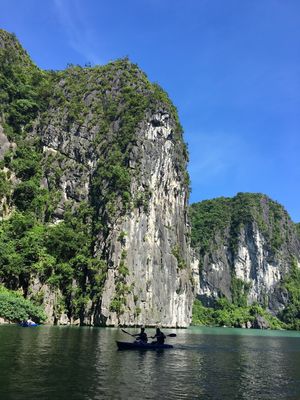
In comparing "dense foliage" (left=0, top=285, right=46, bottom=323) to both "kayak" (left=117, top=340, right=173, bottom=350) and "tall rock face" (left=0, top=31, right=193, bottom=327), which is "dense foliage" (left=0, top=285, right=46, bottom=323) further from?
"kayak" (left=117, top=340, right=173, bottom=350)

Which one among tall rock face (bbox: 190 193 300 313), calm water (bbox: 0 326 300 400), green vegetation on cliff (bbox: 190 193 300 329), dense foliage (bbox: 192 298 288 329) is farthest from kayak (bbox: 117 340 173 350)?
tall rock face (bbox: 190 193 300 313)

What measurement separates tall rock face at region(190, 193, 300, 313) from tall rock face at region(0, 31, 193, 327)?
66491 mm

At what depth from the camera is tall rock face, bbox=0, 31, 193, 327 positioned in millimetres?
69812

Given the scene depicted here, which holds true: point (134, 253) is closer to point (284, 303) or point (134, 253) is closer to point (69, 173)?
point (69, 173)

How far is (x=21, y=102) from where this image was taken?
86.1 meters

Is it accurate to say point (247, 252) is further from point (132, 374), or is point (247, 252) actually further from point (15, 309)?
point (132, 374)

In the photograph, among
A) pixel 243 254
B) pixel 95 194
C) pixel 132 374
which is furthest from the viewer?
pixel 243 254

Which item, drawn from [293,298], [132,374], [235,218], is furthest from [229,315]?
[132,374]

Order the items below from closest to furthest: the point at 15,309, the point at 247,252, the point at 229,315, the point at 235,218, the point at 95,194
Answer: the point at 15,309 → the point at 95,194 → the point at 229,315 → the point at 247,252 → the point at 235,218

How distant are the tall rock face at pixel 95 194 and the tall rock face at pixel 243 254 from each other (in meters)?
66.5

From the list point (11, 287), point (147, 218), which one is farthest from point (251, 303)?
point (11, 287)

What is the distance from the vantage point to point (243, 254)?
17412 cm

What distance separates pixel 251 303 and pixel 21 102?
4705 inches

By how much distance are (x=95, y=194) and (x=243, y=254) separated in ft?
340
